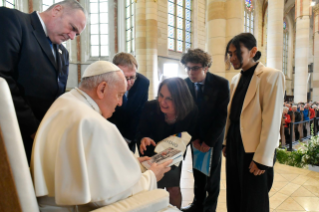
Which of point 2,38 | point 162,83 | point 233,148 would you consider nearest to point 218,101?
point 233,148

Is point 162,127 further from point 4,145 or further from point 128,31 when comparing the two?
point 128,31

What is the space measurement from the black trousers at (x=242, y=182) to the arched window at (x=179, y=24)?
1231 cm

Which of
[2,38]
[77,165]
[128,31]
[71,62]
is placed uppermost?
[128,31]

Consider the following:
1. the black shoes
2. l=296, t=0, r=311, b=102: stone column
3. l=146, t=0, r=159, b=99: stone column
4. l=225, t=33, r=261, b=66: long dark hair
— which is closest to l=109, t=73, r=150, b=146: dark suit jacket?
l=225, t=33, r=261, b=66: long dark hair

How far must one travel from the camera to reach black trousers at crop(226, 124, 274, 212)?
5.97ft

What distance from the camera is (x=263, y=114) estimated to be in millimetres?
1758

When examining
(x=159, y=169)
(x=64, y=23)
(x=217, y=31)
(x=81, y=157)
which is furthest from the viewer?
(x=217, y=31)

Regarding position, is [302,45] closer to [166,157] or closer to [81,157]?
[166,157]

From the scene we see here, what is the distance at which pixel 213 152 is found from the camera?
2205 millimetres

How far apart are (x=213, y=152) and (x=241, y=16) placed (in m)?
2.40

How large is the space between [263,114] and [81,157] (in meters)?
1.50

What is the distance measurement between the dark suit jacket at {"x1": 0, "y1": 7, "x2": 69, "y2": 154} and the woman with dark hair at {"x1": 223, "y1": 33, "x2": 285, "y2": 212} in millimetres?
1624

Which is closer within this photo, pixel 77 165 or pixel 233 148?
pixel 77 165

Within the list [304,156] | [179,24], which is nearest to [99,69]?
[304,156]
